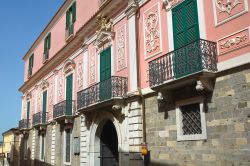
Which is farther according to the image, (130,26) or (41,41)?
(41,41)

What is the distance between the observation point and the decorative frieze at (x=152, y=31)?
10.3 metres

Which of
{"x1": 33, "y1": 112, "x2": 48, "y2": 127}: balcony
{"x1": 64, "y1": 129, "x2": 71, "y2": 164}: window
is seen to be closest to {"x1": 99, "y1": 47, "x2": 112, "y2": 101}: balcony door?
{"x1": 64, "y1": 129, "x2": 71, "y2": 164}: window

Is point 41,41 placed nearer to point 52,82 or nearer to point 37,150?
point 52,82

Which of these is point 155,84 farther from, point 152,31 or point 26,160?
point 26,160

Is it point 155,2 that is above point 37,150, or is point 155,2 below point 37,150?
above

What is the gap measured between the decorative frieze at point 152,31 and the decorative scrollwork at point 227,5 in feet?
8.14

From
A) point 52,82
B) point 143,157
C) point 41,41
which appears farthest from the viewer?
point 41,41

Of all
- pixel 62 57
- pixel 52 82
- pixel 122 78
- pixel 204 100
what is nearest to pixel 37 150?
pixel 52 82

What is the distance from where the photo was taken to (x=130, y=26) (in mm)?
11609

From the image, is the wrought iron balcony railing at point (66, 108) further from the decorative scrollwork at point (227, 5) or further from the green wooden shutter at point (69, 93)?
the decorative scrollwork at point (227, 5)

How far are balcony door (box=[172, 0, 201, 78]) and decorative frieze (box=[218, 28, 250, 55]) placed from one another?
0.61m

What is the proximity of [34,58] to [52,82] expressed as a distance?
6244 mm

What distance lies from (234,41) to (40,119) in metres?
16.4

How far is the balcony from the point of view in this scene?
20.7m
